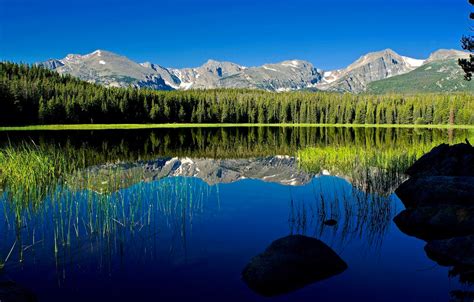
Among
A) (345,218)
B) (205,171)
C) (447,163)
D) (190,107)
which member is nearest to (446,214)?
(345,218)

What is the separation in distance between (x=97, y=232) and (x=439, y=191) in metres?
16.0

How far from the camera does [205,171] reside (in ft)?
111

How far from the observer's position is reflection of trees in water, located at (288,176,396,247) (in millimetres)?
15820

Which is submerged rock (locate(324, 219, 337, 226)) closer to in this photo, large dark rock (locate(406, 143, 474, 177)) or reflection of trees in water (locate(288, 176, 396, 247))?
reflection of trees in water (locate(288, 176, 396, 247))

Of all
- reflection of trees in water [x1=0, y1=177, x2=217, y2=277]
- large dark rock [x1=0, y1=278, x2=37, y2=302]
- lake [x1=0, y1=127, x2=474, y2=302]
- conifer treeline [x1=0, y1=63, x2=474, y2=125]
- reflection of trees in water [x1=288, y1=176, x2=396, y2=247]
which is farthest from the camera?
conifer treeline [x1=0, y1=63, x2=474, y2=125]

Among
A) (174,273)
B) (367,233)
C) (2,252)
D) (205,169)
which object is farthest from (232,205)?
(205,169)

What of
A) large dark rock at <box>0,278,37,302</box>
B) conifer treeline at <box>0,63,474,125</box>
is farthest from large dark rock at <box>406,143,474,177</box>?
conifer treeline at <box>0,63,474,125</box>

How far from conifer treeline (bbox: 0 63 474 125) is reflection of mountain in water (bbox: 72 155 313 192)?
3607 inches

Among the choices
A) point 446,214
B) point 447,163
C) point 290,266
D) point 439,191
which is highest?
point 447,163

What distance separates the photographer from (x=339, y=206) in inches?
811

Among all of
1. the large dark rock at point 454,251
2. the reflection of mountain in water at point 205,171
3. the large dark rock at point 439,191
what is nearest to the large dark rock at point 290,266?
the large dark rock at point 454,251

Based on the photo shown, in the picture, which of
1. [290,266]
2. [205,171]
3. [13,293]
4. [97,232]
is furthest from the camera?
[205,171]

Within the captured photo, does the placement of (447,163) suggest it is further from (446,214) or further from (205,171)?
(205,171)

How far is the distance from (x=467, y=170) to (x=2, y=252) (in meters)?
25.3
